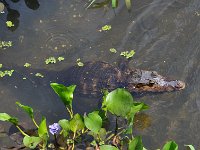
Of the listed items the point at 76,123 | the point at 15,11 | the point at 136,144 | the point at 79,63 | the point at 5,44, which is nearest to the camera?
the point at 136,144

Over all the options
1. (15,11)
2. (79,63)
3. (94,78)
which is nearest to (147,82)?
(94,78)

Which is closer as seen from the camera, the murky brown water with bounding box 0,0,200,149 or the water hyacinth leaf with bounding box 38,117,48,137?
the water hyacinth leaf with bounding box 38,117,48,137

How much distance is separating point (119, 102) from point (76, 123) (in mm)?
421

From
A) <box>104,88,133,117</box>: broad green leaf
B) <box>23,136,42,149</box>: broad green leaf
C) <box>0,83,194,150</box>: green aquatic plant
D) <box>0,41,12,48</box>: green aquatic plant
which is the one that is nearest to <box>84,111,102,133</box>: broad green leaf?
<box>0,83,194,150</box>: green aquatic plant

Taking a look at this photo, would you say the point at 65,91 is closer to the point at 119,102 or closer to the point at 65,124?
the point at 65,124

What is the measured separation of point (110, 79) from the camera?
14.8ft

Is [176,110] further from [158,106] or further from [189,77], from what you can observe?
[189,77]

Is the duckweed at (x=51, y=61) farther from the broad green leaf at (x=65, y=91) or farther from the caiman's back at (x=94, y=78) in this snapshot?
the broad green leaf at (x=65, y=91)

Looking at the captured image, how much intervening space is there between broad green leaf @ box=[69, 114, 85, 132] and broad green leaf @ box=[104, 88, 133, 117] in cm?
27

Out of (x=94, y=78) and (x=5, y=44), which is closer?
(x=94, y=78)

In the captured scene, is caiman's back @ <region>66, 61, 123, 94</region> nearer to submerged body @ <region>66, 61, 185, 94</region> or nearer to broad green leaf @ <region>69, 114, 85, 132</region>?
submerged body @ <region>66, 61, 185, 94</region>

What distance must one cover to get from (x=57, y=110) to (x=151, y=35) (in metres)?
1.47

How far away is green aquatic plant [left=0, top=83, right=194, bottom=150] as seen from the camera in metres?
3.20

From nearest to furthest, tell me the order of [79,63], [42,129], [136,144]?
[136,144]
[42,129]
[79,63]
